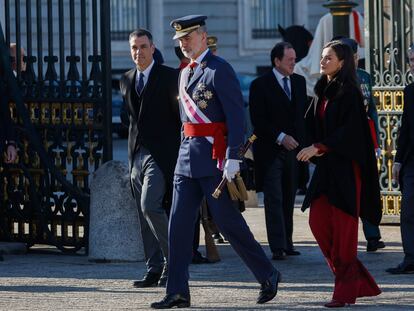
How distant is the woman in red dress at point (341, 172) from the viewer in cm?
935

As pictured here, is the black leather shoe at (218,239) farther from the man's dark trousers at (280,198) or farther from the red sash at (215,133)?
the red sash at (215,133)

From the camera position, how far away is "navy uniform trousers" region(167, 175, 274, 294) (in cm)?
930

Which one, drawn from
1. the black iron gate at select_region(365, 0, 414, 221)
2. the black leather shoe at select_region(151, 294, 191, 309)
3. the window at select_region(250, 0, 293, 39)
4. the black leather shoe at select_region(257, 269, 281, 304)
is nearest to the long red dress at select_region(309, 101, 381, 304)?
the black leather shoe at select_region(257, 269, 281, 304)

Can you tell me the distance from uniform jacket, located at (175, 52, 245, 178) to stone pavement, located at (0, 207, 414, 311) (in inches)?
34.4

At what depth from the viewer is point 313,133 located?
9.59 meters

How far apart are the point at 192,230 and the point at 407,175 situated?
83.5 inches

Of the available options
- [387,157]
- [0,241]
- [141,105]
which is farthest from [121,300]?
[387,157]

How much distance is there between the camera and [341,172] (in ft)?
30.8

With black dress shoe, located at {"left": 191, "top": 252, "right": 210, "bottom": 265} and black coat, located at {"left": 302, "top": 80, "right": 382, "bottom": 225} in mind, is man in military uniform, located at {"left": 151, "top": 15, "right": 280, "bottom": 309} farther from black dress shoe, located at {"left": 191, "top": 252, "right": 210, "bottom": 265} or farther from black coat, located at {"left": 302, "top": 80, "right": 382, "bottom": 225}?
black dress shoe, located at {"left": 191, "top": 252, "right": 210, "bottom": 265}

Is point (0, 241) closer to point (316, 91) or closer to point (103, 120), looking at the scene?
point (103, 120)

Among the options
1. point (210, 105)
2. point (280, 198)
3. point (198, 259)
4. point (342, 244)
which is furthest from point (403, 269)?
point (210, 105)

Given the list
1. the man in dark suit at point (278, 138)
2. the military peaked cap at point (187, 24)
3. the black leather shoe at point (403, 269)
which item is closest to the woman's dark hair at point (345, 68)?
the military peaked cap at point (187, 24)

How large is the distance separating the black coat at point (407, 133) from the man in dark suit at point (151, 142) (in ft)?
5.28

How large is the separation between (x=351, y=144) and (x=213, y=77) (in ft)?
3.10
